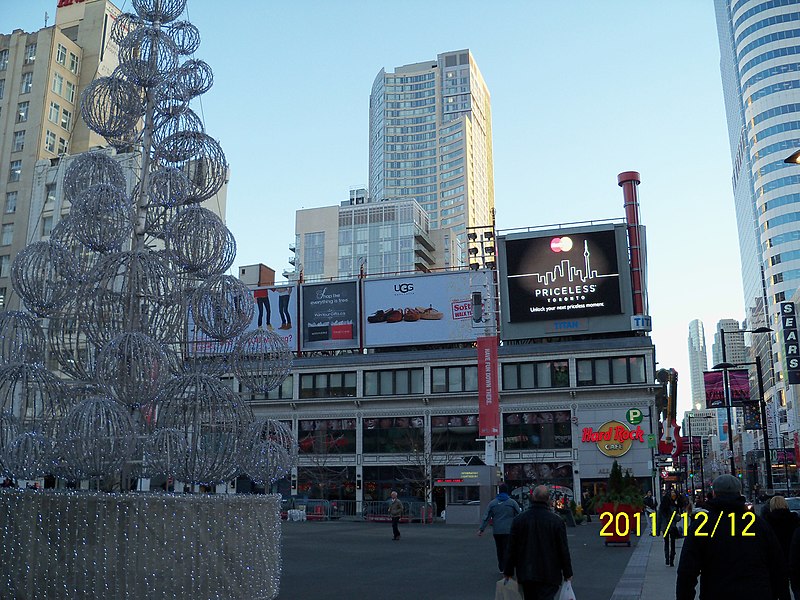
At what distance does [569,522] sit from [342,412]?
2531 centimetres

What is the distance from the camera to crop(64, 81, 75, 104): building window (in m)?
74.6

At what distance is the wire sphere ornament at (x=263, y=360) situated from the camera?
13734 millimetres

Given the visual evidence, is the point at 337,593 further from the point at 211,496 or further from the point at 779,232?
the point at 779,232

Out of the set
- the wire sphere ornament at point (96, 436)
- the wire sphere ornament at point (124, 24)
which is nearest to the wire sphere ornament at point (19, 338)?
the wire sphere ornament at point (96, 436)

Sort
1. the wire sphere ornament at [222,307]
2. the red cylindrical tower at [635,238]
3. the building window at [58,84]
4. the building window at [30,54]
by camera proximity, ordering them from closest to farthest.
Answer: the wire sphere ornament at [222,307] < the red cylindrical tower at [635,238] < the building window at [58,84] < the building window at [30,54]

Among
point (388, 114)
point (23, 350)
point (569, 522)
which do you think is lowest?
point (569, 522)

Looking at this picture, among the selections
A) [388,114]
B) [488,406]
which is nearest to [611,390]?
[488,406]

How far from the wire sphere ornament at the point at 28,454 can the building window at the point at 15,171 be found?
68884 mm

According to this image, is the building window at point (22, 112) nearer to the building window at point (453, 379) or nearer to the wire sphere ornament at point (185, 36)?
the building window at point (453, 379)

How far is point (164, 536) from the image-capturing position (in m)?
10.1

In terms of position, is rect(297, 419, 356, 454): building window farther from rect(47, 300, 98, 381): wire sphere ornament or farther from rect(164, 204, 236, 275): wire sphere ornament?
rect(47, 300, 98, 381): wire sphere ornament

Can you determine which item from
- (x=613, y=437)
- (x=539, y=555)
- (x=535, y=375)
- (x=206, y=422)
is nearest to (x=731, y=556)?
(x=539, y=555)

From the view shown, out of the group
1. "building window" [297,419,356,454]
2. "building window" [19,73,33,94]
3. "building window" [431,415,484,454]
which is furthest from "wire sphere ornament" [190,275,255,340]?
"building window" [19,73,33,94]

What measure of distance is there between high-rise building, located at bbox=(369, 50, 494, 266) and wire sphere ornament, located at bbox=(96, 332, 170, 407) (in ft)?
549
